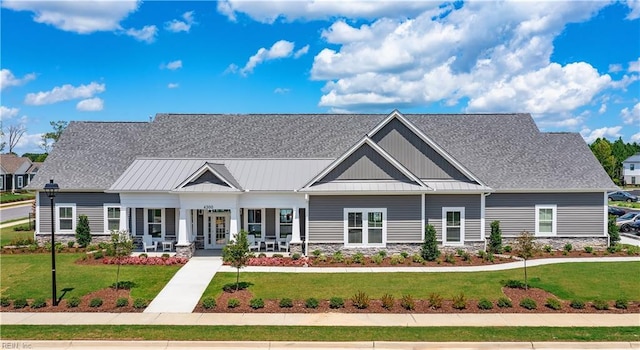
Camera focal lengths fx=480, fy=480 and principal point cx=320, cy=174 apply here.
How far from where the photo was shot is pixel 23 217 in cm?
4484

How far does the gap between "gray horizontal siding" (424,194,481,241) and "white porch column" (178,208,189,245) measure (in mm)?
13022

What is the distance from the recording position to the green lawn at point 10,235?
3093cm

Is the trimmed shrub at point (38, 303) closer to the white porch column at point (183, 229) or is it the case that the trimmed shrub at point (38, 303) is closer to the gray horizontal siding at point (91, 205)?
the white porch column at point (183, 229)

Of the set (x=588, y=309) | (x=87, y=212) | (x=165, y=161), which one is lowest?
(x=588, y=309)

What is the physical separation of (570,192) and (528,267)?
7.38 meters

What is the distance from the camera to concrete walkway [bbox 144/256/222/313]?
1754 cm

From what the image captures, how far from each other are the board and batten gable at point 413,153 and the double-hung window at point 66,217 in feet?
61.4

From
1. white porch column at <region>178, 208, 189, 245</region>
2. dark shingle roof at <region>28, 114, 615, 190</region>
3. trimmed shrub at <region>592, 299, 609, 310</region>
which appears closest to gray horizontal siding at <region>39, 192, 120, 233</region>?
dark shingle roof at <region>28, 114, 615, 190</region>

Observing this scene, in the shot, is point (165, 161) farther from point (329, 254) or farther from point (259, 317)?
point (259, 317)

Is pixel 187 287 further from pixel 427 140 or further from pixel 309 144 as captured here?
pixel 427 140

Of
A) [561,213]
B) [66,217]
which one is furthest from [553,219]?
[66,217]

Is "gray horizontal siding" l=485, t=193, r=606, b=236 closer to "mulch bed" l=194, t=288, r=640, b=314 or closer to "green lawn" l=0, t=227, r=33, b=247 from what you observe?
"mulch bed" l=194, t=288, r=640, b=314

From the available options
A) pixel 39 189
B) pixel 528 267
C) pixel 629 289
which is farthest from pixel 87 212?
pixel 629 289

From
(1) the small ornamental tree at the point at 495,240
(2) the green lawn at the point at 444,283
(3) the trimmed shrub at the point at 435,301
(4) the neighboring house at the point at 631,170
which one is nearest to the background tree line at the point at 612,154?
(4) the neighboring house at the point at 631,170
